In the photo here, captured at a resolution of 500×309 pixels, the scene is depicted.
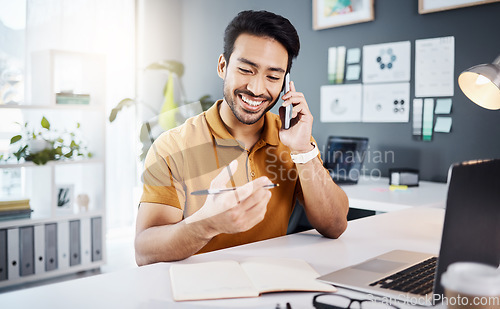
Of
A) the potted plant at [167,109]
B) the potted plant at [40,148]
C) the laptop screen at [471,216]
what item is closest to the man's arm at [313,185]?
the laptop screen at [471,216]

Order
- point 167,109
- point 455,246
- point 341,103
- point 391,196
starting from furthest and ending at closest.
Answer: point 167,109
point 341,103
point 391,196
point 455,246

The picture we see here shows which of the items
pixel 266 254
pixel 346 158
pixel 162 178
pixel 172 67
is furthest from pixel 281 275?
pixel 172 67

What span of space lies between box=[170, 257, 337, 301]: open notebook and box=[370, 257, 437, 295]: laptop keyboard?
0.13 m

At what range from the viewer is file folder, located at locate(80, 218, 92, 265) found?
3334mm

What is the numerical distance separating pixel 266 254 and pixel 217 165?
0.45 m

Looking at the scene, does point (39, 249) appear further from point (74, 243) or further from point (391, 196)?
point (391, 196)

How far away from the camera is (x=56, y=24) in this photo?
3.89 metres

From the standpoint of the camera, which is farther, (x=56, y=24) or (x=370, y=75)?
(x=56, y=24)

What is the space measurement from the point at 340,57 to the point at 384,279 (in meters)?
2.42

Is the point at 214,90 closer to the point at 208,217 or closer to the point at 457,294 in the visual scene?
the point at 208,217

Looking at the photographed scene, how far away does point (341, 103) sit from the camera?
3227 mm

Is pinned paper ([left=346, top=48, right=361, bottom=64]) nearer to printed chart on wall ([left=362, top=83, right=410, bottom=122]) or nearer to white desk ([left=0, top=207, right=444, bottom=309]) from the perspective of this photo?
printed chart on wall ([left=362, top=83, right=410, bottom=122])

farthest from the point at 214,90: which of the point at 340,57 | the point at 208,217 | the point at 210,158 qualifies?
the point at 208,217

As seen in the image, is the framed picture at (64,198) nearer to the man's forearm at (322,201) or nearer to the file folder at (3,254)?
the file folder at (3,254)
